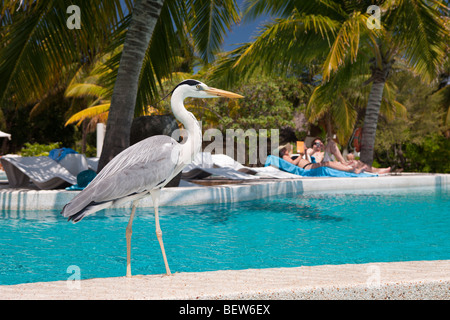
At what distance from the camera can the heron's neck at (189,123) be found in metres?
2.90

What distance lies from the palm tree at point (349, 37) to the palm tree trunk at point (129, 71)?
3855 mm

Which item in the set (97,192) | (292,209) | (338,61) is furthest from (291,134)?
(97,192)

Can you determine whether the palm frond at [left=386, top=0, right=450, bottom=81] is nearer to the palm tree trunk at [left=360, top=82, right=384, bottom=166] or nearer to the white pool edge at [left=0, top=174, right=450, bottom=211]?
the palm tree trunk at [left=360, top=82, right=384, bottom=166]

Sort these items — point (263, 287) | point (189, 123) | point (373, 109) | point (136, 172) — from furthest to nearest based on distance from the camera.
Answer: point (373, 109), point (189, 123), point (136, 172), point (263, 287)

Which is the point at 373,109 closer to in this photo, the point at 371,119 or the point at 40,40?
the point at 371,119

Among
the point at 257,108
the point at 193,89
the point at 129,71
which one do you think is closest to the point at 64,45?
the point at 129,71

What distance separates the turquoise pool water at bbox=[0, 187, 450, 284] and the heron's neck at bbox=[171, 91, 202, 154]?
56.3 inches

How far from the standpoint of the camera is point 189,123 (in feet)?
9.64

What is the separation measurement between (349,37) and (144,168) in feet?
28.9

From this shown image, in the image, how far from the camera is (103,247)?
4.57 metres

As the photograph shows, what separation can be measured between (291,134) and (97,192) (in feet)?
94.8

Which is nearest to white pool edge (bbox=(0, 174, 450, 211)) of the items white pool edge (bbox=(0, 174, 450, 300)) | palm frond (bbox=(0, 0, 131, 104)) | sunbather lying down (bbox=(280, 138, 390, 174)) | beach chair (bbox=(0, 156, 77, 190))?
beach chair (bbox=(0, 156, 77, 190))

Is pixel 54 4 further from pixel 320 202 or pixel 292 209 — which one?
pixel 320 202
